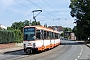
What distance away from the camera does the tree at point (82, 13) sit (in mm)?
69988

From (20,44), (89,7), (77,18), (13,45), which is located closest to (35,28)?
(13,45)

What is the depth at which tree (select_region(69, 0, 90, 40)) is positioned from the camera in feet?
230

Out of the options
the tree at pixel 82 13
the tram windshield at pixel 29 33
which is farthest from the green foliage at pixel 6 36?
the tree at pixel 82 13

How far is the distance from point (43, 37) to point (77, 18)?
42.8 m

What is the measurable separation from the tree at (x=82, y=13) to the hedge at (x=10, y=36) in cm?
2450

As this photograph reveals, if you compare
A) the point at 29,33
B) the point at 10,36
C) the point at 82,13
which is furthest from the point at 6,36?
the point at 82,13

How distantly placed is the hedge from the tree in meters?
24.5

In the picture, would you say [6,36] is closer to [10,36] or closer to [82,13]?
[10,36]

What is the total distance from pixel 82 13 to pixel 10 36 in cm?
3449

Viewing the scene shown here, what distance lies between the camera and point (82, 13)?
74312mm

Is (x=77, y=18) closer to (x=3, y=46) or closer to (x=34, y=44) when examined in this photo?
(x=3, y=46)

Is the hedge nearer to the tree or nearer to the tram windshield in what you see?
the tram windshield

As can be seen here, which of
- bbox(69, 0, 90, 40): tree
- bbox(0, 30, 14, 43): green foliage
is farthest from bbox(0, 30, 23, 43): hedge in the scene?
bbox(69, 0, 90, 40): tree

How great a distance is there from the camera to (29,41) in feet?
97.9
